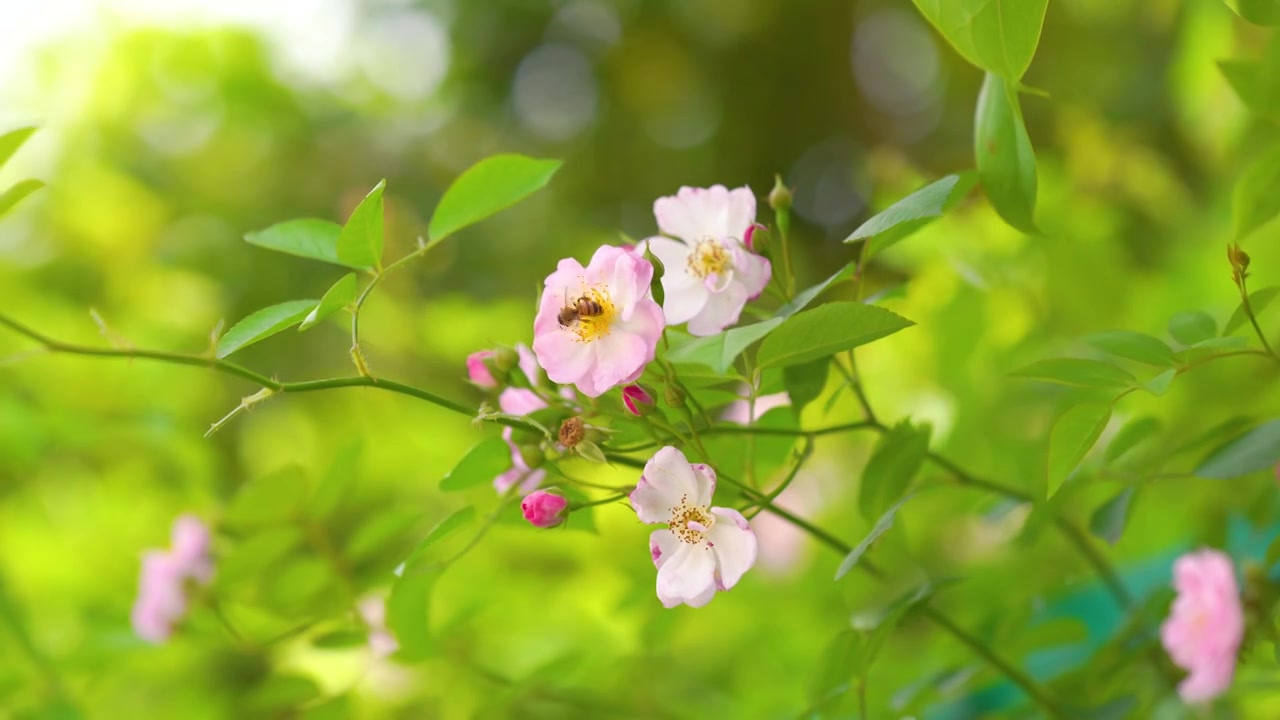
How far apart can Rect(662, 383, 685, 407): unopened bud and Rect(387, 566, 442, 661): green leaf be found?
153 mm

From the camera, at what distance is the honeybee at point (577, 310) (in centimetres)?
35

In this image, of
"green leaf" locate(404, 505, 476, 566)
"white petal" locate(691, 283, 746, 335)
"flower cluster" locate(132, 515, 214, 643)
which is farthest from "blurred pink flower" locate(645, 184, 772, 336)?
"flower cluster" locate(132, 515, 214, 643)

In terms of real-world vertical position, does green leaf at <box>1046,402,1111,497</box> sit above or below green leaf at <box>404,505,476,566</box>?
below

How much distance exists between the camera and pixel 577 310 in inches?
13.9

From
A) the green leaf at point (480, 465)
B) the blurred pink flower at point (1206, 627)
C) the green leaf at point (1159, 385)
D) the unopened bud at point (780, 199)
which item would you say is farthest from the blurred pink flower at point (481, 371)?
the blurred pink flower at point (1206, 627)

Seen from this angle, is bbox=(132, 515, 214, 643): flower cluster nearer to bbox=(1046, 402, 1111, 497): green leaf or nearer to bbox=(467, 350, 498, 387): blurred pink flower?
bbox=(467, 350, 498, 387): blurred pink flower

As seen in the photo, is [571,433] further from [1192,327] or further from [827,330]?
[1192,327]

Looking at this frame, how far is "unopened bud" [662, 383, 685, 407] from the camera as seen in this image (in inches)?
14.2

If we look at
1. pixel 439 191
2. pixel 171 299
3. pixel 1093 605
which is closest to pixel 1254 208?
pixel 1093 605

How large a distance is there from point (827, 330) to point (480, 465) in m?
0.15

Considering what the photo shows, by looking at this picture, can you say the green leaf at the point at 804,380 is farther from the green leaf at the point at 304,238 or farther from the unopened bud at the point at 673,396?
the green leaf at the point at 304,238

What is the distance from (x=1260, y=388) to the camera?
74cm

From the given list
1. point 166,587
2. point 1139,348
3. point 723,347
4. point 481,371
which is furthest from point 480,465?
point 166,587

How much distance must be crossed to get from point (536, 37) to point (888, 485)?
2206 millimetres
